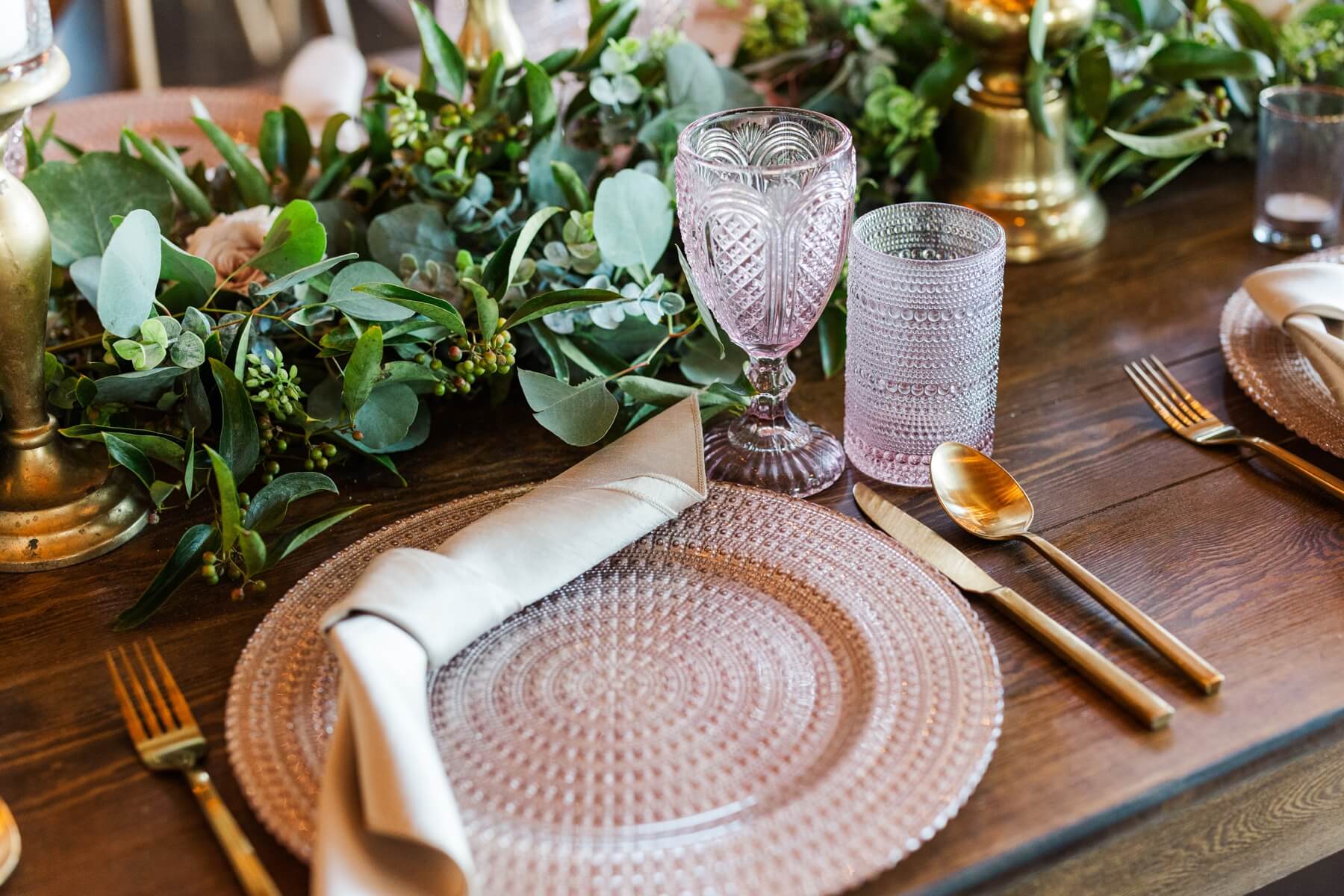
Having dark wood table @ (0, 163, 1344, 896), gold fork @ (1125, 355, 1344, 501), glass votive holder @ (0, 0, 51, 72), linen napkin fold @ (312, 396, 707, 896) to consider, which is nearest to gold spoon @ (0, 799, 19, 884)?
dark wood table @ (0, 163, 1344, 896)

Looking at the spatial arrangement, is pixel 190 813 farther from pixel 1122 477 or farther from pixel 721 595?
pixel 1122 477

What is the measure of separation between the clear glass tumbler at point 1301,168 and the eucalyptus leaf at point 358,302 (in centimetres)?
71

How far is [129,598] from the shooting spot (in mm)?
685

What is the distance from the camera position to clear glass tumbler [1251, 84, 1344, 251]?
1.00m

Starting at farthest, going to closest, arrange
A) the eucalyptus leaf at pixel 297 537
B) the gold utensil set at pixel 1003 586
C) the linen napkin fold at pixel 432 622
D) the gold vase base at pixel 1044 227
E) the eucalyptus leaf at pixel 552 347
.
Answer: the gold vase base at pixel 1044 227, the eucalyptus leaf at pixel 552 347, the eucalyptus leaf at pixel 297 537, the gold utensil set at pixel 1003 586, the linen napkin fold at pixel 432 622

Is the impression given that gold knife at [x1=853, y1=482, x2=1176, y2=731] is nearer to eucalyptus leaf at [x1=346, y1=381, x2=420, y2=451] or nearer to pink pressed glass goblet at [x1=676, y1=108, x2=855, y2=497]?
pink pressed glass goblet at [x1=676, y1=108, x2=855, y2=497]

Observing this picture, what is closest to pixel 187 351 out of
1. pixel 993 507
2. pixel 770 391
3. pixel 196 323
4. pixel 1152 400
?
pixel 196 323

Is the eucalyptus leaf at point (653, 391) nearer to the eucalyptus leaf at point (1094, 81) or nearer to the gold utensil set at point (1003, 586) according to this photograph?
the gold utensil set at point (1003, 586)

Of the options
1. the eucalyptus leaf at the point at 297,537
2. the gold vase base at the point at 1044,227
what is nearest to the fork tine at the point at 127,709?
the eucalyptus leaf at the point at 297,537

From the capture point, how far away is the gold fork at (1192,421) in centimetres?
73

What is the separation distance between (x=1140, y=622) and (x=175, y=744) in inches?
18.1

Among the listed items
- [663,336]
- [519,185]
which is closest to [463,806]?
[663,336]

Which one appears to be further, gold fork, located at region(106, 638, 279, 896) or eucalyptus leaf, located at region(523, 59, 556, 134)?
A: eucalyptus leaf, located at region(523, 59, 556, 134)

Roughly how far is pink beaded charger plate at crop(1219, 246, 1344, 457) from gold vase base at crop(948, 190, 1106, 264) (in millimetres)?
159
